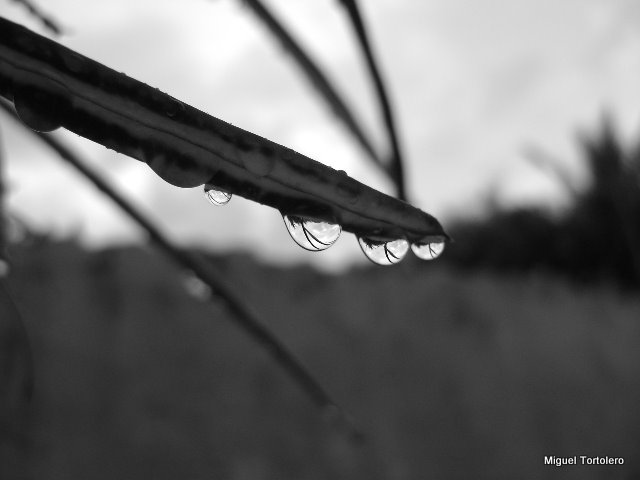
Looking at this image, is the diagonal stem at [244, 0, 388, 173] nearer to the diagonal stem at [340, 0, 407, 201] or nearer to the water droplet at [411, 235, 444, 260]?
the diagonal stem at [340, 0, 407, 201]

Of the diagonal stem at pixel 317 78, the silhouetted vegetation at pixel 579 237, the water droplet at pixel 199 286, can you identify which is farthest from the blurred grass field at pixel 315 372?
the silhouetted vegetation at pixel 579 237

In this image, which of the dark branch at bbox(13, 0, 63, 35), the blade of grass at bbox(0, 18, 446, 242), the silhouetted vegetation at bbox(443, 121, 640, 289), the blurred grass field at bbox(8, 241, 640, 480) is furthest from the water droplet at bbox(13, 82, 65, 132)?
the silhouetted vegetation at bbox(443, 121, 640, 289)

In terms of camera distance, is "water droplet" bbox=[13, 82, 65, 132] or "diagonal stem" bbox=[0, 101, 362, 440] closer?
"water droplet" bbox=[13, 82, 65, 132]

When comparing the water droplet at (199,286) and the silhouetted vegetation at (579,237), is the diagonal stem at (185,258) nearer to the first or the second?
the water droplet at (199,286)

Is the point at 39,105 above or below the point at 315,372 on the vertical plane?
below

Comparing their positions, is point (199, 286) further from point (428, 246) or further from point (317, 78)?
point (428, 246)

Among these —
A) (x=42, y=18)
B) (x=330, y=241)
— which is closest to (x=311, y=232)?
(x=330, y=241)
